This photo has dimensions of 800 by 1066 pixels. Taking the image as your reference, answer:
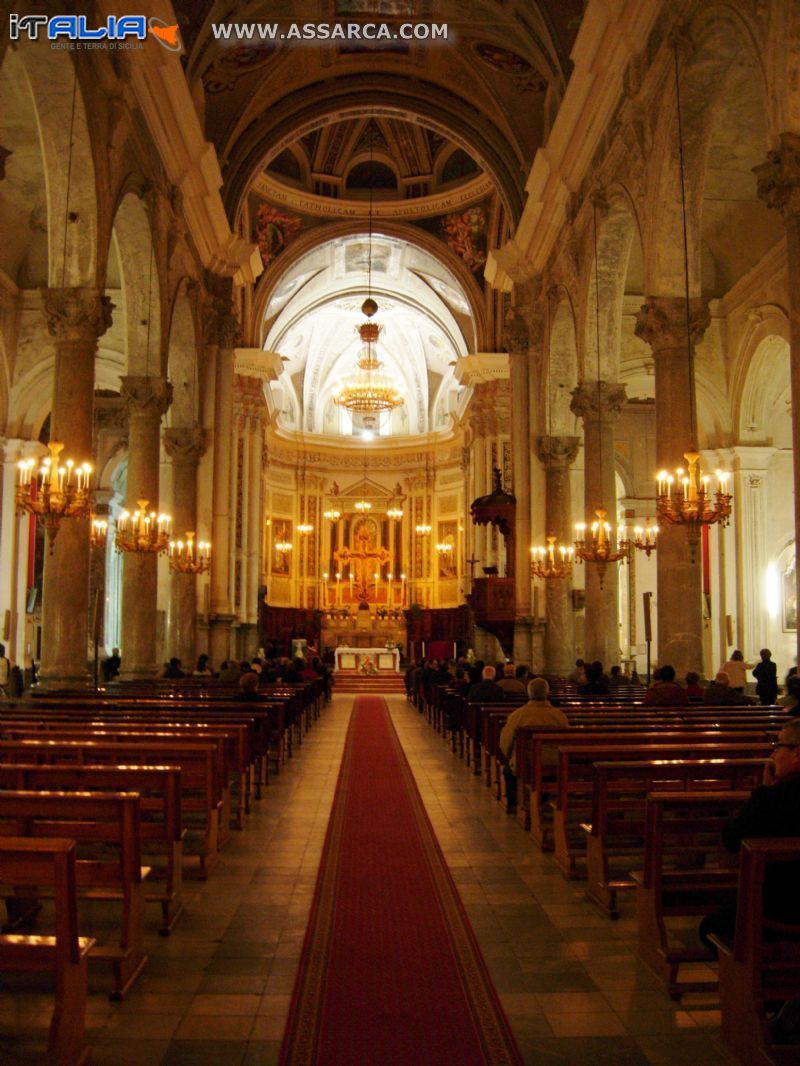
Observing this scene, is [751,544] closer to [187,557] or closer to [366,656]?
[187,557]

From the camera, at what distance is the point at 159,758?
21.5 feet

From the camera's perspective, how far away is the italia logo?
35.0ft

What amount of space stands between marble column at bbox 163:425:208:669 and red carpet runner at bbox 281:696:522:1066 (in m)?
13.0

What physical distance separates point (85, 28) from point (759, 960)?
39.4 ft

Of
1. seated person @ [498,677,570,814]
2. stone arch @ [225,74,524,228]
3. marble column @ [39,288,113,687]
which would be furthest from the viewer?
stone arch @ [225,74,524,228]

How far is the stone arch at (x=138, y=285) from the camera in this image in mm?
15984

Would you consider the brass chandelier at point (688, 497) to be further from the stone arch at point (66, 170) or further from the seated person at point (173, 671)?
the seated person at point (173, 671)

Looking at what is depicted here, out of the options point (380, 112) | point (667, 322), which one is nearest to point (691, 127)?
point (667, 322)

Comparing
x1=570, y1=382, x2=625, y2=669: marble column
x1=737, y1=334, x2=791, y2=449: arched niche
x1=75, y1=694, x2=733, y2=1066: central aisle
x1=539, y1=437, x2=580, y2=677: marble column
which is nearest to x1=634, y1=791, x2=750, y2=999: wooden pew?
x1=75, y1=694, x2=733, y2=1066: central aisle

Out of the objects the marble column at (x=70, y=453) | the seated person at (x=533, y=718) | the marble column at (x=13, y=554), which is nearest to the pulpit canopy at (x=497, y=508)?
the marble column at (x=13, y=554)

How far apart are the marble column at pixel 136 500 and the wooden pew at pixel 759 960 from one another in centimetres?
1390

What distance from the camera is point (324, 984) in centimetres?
441

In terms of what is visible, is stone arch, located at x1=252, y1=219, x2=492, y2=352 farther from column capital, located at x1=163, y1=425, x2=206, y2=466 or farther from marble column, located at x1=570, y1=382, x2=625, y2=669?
marble column, located at x1=570, y1=382, x2=625, y2=669

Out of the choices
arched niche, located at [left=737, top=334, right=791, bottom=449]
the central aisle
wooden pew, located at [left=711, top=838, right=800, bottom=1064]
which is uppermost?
arched niche, located at [left=737, top=334, right=791, bottom=449]
